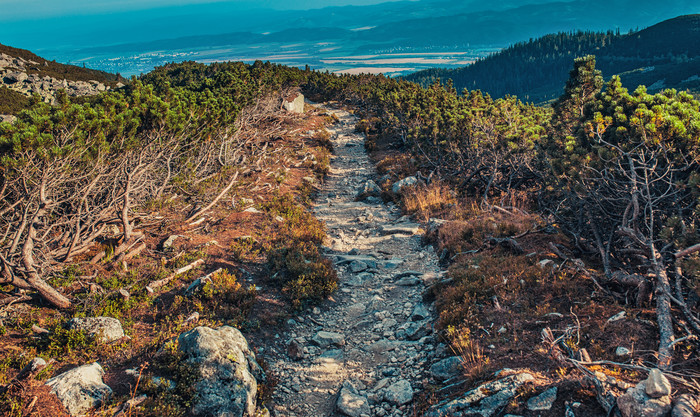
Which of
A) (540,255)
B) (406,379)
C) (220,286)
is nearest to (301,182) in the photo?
(220,286)

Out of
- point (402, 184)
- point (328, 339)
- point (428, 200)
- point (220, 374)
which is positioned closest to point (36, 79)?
point (402, 184)

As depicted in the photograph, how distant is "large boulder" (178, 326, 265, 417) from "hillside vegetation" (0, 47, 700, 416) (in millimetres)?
265

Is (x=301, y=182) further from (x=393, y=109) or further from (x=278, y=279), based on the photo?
(x=393, y=109)

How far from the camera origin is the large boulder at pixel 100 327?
21.7ft

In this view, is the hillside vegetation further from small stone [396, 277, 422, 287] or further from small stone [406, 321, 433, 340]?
small stone [396, 277, 422, 287]

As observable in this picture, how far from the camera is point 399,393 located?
6.23m

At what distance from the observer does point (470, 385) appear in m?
5.75

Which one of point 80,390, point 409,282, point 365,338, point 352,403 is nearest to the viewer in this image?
point 80,390

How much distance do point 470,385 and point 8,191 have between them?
30.9 feet

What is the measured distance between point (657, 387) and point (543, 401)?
132 cm

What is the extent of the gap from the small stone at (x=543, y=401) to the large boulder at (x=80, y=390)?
230 inches

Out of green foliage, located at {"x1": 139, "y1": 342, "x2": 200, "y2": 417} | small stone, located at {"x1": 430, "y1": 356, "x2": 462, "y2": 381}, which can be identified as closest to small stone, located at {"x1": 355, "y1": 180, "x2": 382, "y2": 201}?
small stone, located at {"x1": 430, "y1": 356, "x2": 462, "y2": 381}

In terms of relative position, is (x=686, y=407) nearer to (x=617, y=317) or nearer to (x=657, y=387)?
(x=657, y=387)

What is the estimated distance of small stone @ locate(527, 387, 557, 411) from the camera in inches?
191
